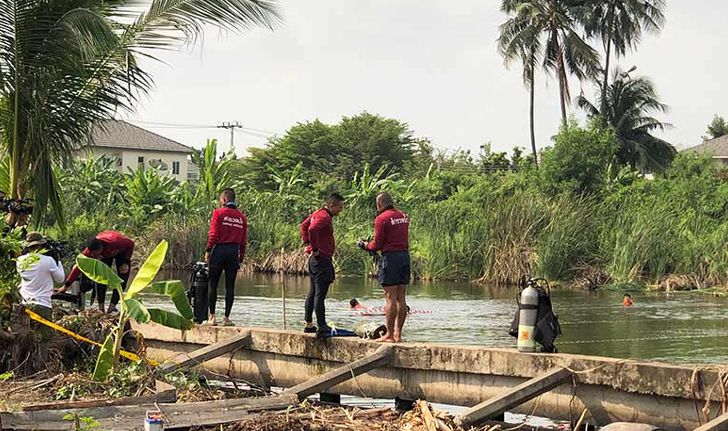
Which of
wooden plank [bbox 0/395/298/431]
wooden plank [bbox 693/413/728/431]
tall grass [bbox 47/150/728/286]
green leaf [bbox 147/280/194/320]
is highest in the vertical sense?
tall grass [bbox 47/150/728/286]

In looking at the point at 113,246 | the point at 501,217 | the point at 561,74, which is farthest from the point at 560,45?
the point at 113,246

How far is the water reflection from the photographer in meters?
18.9

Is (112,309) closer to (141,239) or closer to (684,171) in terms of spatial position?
(141,239)

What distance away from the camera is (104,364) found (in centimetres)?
1094

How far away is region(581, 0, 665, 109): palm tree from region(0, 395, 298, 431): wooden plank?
148ft

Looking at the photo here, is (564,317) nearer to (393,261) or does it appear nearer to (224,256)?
(224,256)

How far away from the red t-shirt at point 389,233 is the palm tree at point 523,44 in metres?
38.9

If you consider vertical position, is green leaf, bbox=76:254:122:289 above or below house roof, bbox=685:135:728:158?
below

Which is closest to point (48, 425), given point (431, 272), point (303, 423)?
point (303, 423)

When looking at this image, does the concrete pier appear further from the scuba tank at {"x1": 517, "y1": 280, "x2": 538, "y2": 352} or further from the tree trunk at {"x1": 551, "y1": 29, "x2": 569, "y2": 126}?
the tree trunk at {"x1": 551, "y1": 29, "x2": 569, "y2": 126}

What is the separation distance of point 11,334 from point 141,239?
2861 centimetres

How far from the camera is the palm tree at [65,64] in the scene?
46.8 ft

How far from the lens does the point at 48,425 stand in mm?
9297

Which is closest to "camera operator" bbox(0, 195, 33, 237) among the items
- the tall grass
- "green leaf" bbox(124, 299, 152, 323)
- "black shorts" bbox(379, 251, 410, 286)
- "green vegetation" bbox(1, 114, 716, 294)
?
"green leaf" bbox(124, 299, 152, 323)
